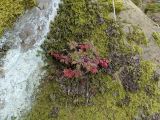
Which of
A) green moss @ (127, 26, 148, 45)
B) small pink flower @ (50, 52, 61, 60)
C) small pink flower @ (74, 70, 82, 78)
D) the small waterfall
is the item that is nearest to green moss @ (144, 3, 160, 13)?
green moss @ (127, 26, 148, 45)

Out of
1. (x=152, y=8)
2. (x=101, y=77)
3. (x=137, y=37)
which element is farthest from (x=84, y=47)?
(x=152, y=8)

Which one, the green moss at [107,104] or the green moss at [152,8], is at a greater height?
the green moss at [107,104]

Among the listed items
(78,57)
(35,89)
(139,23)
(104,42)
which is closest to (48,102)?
(35,89)

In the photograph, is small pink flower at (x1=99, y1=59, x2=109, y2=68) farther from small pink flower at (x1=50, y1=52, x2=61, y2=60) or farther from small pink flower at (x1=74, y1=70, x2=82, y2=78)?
small pink flower at (x1=50, y1=52, x2=61, y2=60)

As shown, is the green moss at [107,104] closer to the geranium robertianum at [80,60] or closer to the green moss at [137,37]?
the geranium robertianum at [80,60]

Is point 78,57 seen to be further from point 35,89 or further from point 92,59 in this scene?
point 35,89

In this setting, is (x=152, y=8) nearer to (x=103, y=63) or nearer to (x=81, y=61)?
(x=103, y=63)

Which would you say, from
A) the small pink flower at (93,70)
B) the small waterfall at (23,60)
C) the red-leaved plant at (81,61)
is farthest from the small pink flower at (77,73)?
the small waterfall at (23,60)
